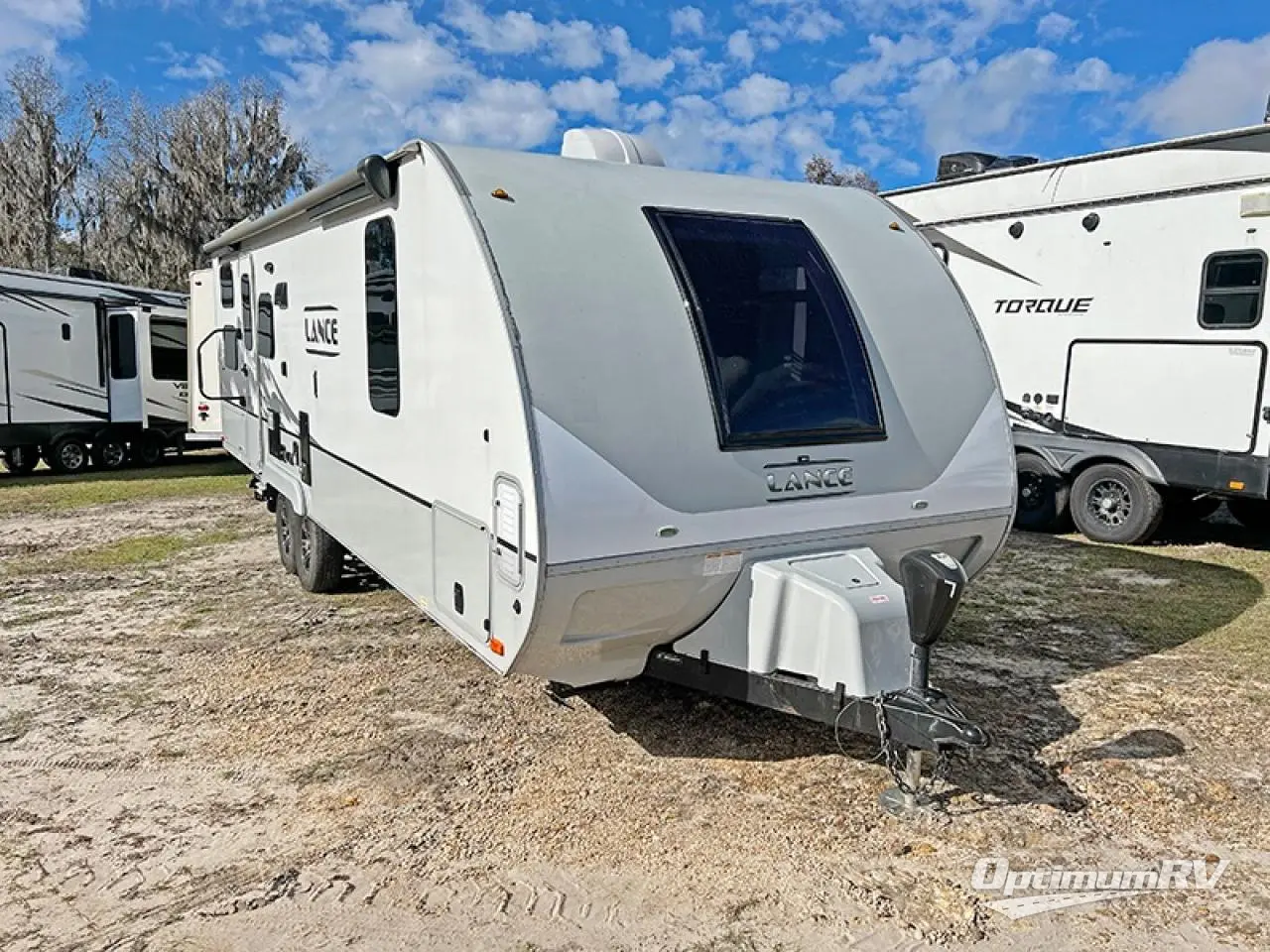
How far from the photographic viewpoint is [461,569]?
12.8ft

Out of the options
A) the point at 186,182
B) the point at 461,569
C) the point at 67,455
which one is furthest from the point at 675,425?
the point at 186,182

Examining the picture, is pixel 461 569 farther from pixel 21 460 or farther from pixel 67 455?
pixel 21 460

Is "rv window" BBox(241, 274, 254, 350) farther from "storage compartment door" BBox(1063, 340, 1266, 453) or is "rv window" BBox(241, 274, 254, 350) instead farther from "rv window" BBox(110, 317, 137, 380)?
"rv window" BBox(110, 317, 137, 380)

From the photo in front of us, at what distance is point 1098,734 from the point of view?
4500 millimetres

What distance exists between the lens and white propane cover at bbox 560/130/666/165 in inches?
185

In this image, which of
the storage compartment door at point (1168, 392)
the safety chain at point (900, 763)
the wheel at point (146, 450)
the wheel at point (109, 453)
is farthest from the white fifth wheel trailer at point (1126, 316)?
the wheel at point (109, 453)

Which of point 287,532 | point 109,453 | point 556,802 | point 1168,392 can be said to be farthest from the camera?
point 109,453

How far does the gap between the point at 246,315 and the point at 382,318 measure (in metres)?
3.86

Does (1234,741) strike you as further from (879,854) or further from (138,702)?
(138,702)

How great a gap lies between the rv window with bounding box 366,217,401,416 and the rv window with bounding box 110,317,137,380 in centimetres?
1225

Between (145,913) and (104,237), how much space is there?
108 ft

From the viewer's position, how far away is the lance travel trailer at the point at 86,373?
1402cm

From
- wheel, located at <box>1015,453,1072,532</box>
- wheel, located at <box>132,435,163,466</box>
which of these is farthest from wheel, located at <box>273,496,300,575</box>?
wheel, located at <box>132,435,163,466</box>

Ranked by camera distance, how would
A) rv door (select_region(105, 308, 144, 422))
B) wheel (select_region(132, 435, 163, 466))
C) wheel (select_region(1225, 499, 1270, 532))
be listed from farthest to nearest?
wheel (select_region(132, 435, 163, 466))
rv door (select_region(105, 308, 144, 422))
wheel (select_region(1225, 499, 1270, 532))
